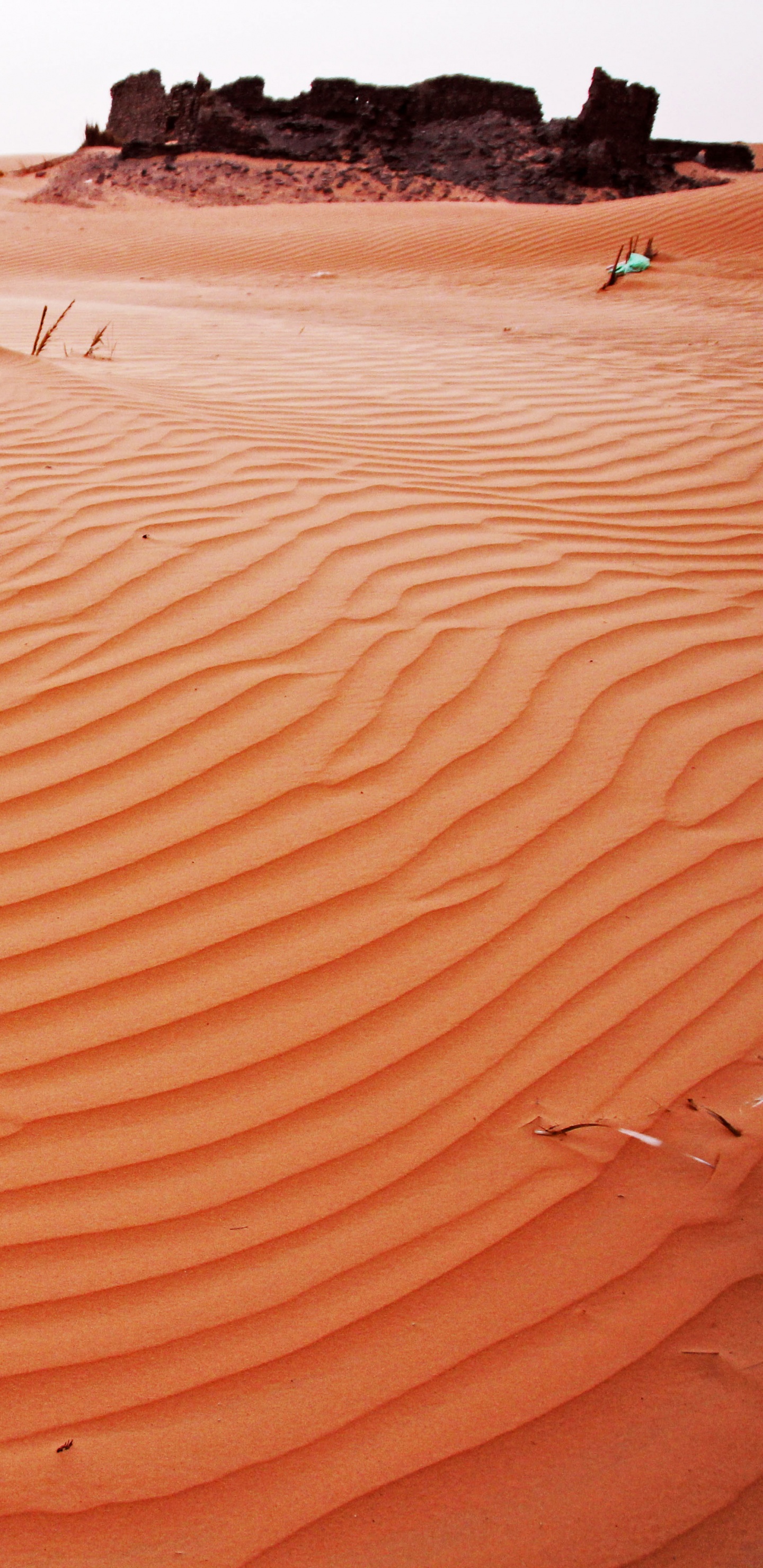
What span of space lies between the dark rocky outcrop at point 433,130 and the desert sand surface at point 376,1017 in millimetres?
19259

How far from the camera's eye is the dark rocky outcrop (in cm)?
2002

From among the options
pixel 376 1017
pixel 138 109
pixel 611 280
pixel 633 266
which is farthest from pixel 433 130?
pixel 376 1017

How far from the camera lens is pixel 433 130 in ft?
72.8

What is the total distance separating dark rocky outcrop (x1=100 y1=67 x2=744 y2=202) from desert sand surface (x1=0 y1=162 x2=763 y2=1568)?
758 inches

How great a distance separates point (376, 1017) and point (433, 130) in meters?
24.8

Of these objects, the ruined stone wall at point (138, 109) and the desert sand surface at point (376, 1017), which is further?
the ruined stone wall at point (138, 109)

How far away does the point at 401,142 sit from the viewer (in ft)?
70.9

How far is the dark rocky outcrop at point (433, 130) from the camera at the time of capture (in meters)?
20.0

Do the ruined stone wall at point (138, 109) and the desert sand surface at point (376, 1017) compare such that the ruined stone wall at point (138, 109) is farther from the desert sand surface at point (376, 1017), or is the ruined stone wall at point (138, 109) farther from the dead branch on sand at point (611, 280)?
the desert sand surface at point (376, 1017)

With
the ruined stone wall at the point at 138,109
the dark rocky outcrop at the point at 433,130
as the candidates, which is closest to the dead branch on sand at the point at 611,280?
the dark rocky outcrop at the point at 433,130

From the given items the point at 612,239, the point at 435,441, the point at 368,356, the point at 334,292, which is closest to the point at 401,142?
the point at 612,239

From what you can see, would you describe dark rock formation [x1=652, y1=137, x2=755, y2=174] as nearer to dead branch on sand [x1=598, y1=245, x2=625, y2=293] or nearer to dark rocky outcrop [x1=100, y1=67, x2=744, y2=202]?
dark rocky outcrop [x1=100, y1=67, x2=744, y2=202]

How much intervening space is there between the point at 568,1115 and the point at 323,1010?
0.47m

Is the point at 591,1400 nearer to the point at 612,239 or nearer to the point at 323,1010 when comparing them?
the point at 323,1010
